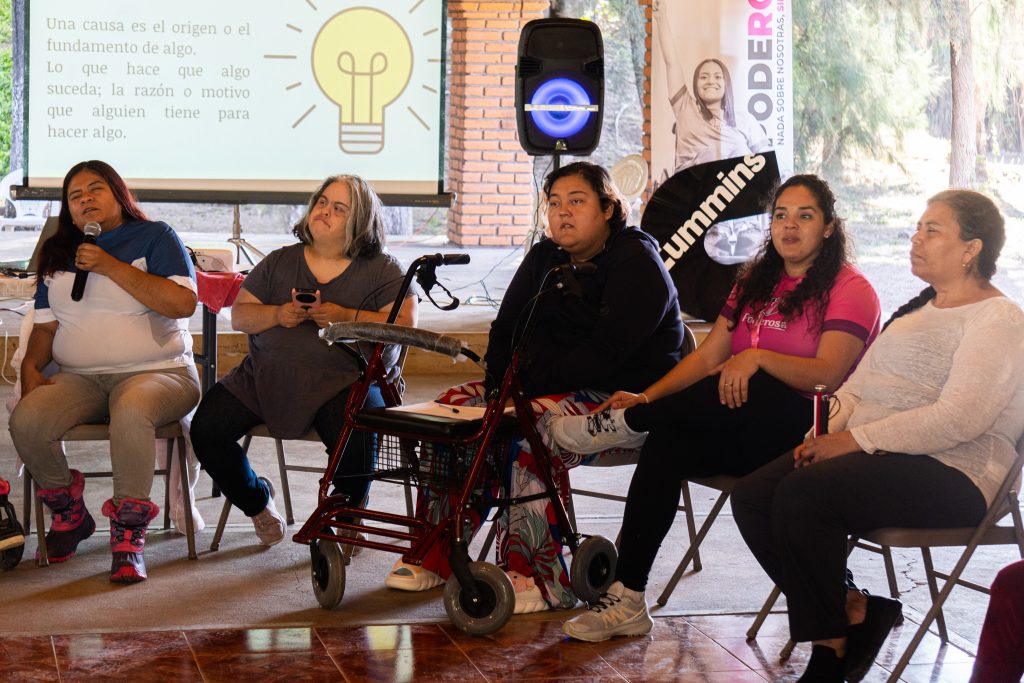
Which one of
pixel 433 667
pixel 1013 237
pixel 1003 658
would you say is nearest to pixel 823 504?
pixel 1003 658

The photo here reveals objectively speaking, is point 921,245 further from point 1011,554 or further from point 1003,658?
point 1011,554

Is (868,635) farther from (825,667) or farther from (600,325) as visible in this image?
(600,325)

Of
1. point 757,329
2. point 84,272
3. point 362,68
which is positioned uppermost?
point 362,68

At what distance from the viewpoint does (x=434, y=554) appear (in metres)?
3.45

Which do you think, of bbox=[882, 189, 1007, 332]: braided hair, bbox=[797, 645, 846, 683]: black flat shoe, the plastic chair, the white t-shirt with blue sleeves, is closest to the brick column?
the plastic chair

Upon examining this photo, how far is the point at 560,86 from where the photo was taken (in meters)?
5.79

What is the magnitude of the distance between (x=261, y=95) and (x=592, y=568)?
431cm

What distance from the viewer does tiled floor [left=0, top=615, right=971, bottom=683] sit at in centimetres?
279

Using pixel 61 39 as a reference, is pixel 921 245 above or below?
below

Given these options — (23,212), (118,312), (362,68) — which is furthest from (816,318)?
(23,212)

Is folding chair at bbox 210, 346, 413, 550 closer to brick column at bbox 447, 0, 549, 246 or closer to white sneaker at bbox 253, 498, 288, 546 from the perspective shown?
white sneaker at bbox 253, 498, 288, 546

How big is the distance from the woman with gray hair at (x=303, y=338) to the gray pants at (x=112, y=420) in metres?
0.11

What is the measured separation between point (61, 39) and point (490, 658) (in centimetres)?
470

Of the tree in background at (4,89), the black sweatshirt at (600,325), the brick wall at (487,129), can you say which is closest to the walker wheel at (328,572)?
the black sweatshirt at (600,325)
